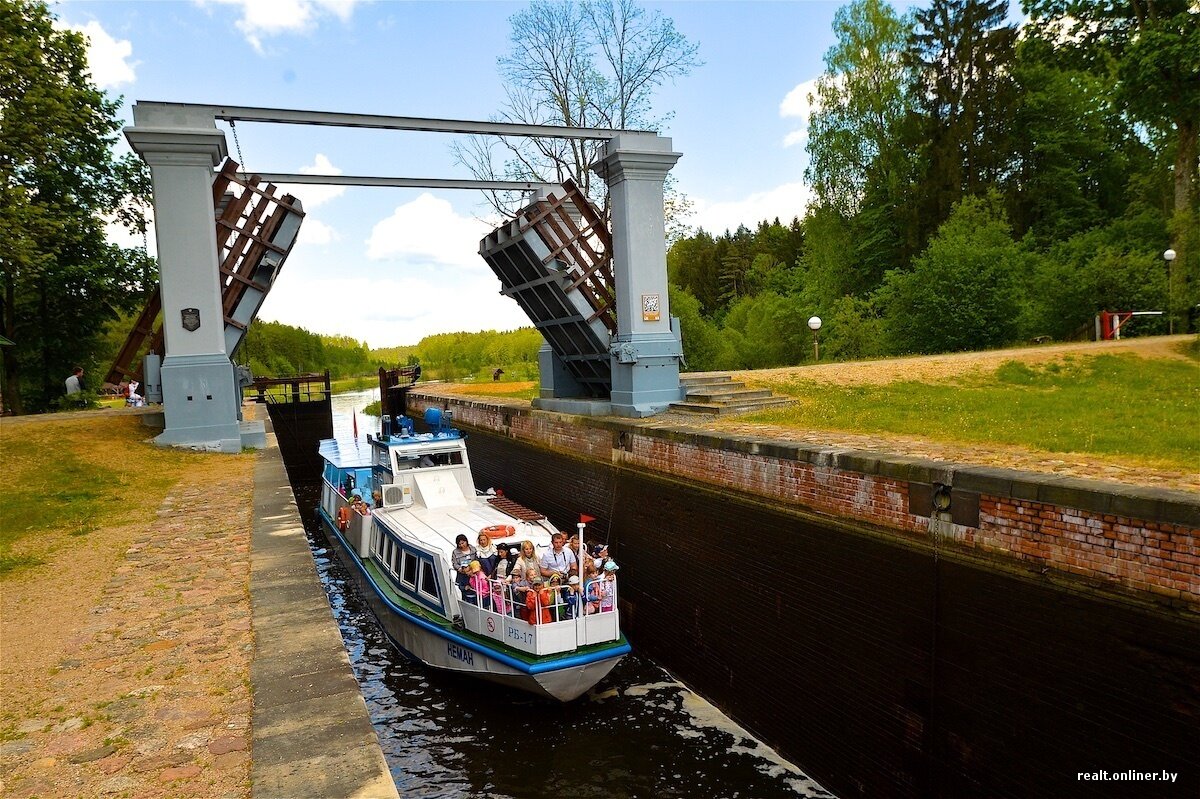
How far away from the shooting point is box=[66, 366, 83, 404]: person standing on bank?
22.2 meters

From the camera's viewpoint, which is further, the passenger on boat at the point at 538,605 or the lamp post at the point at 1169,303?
the lamp post at the point at 1169,303

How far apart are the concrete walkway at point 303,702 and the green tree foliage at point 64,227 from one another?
1401 cm

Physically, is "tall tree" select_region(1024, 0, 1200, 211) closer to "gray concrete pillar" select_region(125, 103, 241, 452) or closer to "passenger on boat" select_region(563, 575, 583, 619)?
"passenger on boat" select_region(563, 575, 583, 619)

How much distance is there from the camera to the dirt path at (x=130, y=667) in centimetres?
396

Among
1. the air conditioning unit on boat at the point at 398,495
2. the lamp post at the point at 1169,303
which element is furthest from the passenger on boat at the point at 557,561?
the lamp post at the point at 1169,303

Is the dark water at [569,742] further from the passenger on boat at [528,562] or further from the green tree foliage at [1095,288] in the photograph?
Answer: the green tree foliage at [1095,288]

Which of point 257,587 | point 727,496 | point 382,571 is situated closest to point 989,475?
point 727,496

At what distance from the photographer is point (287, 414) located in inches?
1276

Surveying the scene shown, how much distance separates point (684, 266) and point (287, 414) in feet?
149

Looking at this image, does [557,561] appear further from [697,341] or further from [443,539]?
[697,341]

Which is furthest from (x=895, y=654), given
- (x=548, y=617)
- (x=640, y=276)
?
(x=640, y=276)

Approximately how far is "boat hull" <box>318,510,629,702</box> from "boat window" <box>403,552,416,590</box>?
0.39 metres

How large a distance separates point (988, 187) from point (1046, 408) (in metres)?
23.9

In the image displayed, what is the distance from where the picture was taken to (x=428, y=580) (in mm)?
10102
